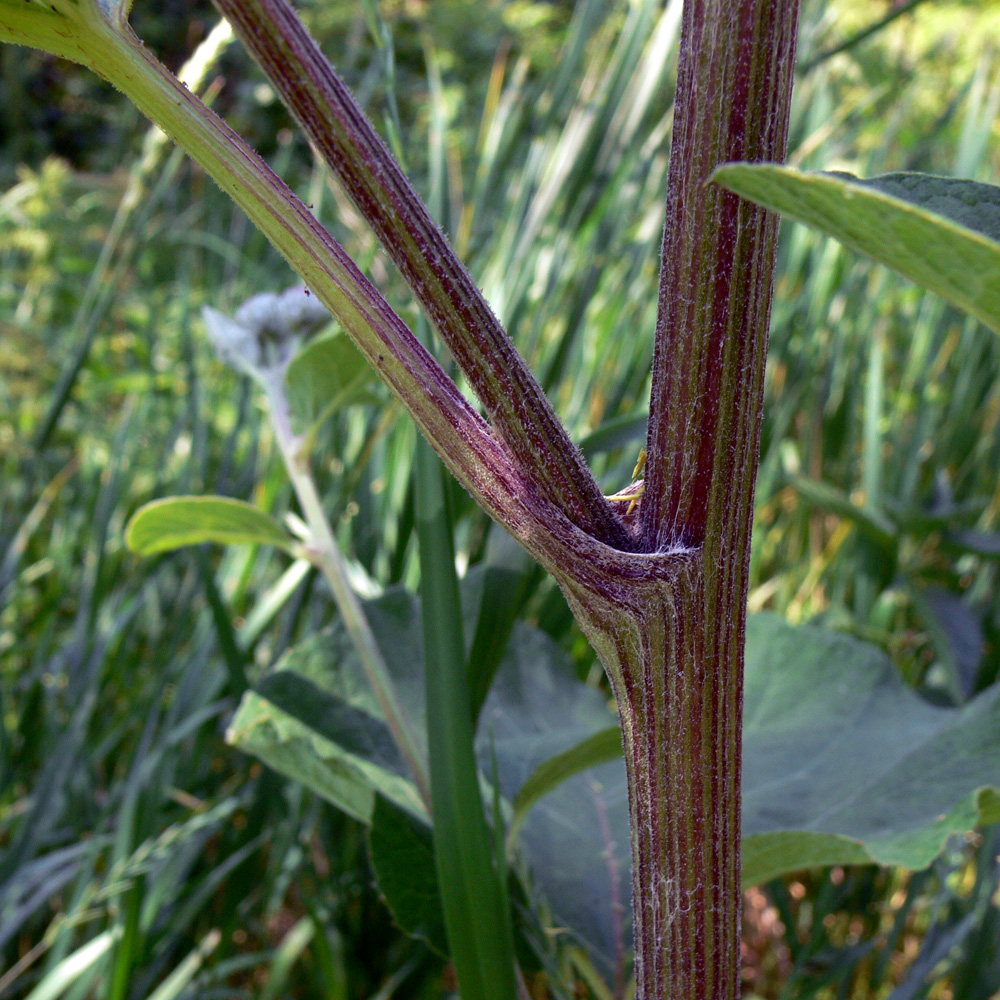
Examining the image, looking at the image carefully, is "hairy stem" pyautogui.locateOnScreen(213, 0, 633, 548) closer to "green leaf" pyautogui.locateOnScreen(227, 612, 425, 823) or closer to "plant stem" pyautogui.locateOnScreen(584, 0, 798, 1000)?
"plant stem" pyautogui.locateOnScreen(584, 0, 798, 1000)

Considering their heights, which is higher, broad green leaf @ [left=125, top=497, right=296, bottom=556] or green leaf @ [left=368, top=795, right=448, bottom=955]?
broad green leaf @ [left=125, top=497, right=296, bottom=556]

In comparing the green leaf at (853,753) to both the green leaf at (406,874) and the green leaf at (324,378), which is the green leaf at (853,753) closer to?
the green leaf at (406,874)

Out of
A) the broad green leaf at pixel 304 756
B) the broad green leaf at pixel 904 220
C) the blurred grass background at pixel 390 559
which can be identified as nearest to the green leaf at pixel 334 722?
the broad green leaf at pixel 304 756

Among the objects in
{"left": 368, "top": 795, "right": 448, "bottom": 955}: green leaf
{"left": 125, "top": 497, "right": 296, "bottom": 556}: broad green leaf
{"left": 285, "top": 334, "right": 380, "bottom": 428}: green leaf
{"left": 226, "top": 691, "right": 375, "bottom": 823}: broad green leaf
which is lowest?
{"left": 368, "top": 795, "right": 448, "bottom": 955}: green leaf

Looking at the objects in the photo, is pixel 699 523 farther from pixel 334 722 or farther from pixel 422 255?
pixel 334 722

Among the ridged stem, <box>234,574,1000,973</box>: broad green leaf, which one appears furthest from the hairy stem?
<box>234,574,1000,973</box>: broad green leaf

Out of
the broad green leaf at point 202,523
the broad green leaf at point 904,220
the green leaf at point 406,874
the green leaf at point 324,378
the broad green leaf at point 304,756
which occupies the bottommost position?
the green leaf at point 406,874

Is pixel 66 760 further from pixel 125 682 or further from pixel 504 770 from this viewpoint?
pixel 504 770
